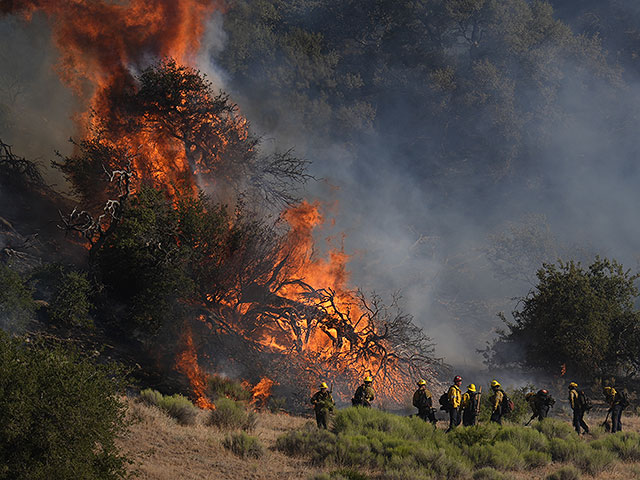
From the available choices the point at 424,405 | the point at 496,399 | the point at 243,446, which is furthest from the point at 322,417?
the point at 496,399

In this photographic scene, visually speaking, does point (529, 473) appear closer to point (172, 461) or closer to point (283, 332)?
point (172, 461)

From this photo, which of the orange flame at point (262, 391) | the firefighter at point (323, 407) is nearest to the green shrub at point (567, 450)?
the firefighter at point (323, 407)

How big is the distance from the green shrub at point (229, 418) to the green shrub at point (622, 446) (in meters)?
8.74

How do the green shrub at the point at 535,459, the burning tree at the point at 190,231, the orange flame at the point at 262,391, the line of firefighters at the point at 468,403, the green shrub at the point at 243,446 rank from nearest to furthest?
the green shrub at the point at 243,446 < the green shrub at the point at 535,459 < the line of firefighters at the point at 468,403 < the orange flame at the point at 262,391 < the burning tree at the point at 190,231

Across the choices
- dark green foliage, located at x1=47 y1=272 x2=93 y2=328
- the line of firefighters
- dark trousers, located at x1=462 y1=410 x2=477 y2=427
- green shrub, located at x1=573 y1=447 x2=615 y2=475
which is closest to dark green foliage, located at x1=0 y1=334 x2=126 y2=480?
the line of firefighters

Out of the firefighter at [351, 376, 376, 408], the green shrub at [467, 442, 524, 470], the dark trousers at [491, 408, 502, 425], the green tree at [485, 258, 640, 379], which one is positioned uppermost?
the green tree at [485, 258, 640, 379]

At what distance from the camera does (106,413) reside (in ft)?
39.0

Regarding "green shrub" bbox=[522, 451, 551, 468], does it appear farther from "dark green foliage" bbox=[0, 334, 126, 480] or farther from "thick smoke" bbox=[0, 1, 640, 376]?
"thick smoke" bbox=[0, 1, 640, 376]

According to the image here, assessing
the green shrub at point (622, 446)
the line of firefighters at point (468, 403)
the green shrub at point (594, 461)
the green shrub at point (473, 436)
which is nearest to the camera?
the green shrub at point (594, 461)

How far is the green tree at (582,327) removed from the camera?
30.2 metres

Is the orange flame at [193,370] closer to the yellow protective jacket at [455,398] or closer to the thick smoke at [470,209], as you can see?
the yellow protective jacket at [455,398]

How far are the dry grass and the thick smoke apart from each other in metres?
23.9

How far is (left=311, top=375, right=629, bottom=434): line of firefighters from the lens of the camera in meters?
19.1

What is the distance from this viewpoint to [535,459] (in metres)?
16.8
